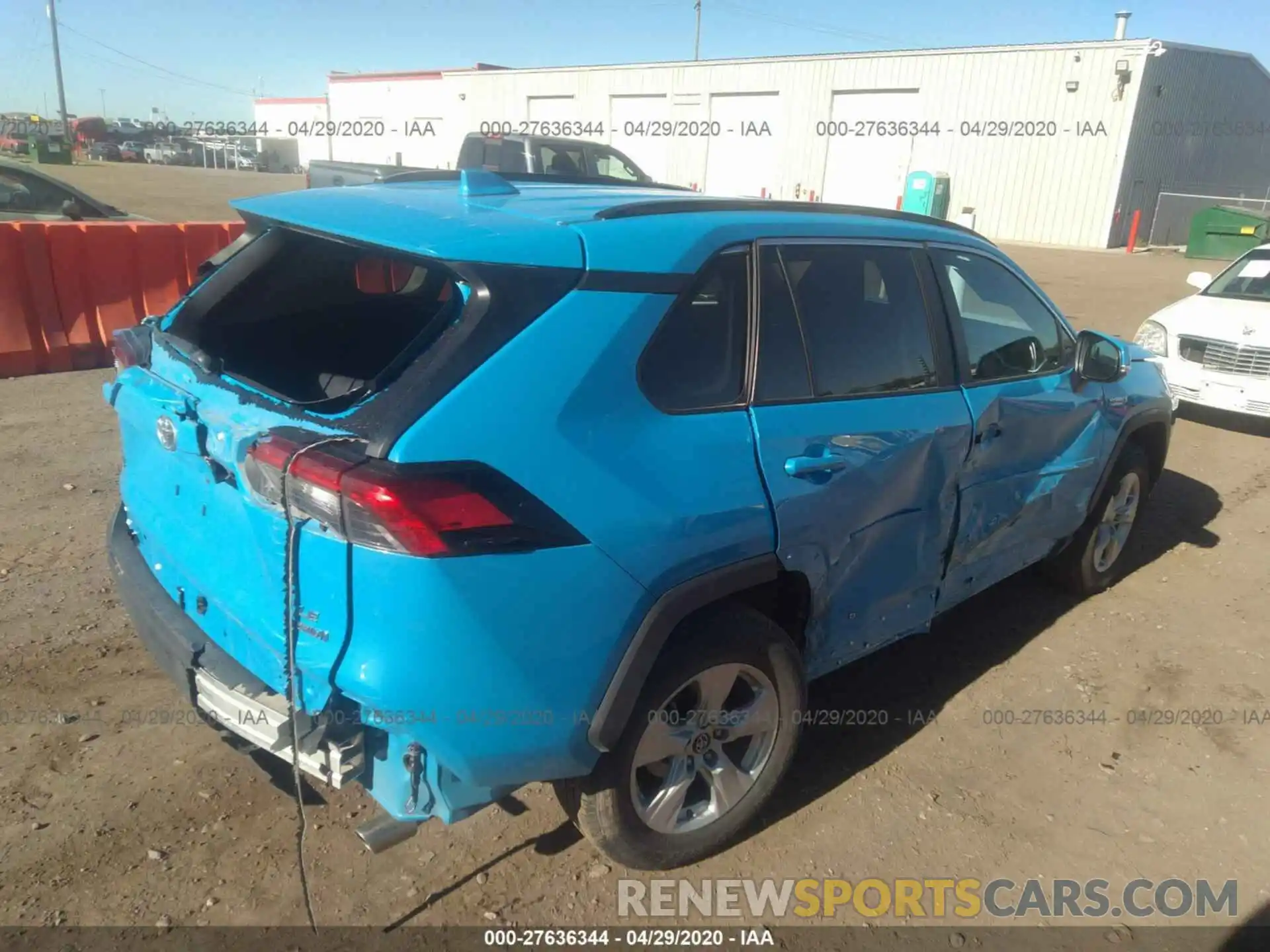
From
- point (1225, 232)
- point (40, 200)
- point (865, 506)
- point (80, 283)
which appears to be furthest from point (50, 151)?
point (865, 506)

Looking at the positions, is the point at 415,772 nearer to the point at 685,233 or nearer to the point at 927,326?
the point at 685,233

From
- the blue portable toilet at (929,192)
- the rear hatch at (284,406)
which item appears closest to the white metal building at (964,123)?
the blue portable toilet at (929,192)

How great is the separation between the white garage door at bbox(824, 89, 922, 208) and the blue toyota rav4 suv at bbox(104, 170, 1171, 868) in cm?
2664

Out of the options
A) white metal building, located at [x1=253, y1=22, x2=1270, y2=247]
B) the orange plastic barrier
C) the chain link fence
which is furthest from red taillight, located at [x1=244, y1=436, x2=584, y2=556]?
the chain link fence

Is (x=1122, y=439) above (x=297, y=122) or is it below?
below

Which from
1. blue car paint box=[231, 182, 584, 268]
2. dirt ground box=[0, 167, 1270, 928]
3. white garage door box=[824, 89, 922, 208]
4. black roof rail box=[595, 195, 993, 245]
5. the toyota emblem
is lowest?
dirt ground box=[0, 167, 1270, 928]

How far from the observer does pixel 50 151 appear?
4006 cm

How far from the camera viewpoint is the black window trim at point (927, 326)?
268 centimetres

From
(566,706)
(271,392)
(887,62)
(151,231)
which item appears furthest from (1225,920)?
(887,62)

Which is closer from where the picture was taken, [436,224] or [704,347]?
[436,224]

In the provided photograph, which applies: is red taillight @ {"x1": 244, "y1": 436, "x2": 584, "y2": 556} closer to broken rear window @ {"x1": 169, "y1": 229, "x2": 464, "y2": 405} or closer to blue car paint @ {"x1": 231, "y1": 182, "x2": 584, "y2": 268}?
broken rear window @ {"x1": 169, "y1": 229, "x2": 464, "y2": 405}

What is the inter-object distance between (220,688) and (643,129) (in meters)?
34.2

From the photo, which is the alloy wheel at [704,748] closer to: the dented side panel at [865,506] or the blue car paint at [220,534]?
the dented side panel at [865,506]

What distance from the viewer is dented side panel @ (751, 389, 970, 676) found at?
2.62m
